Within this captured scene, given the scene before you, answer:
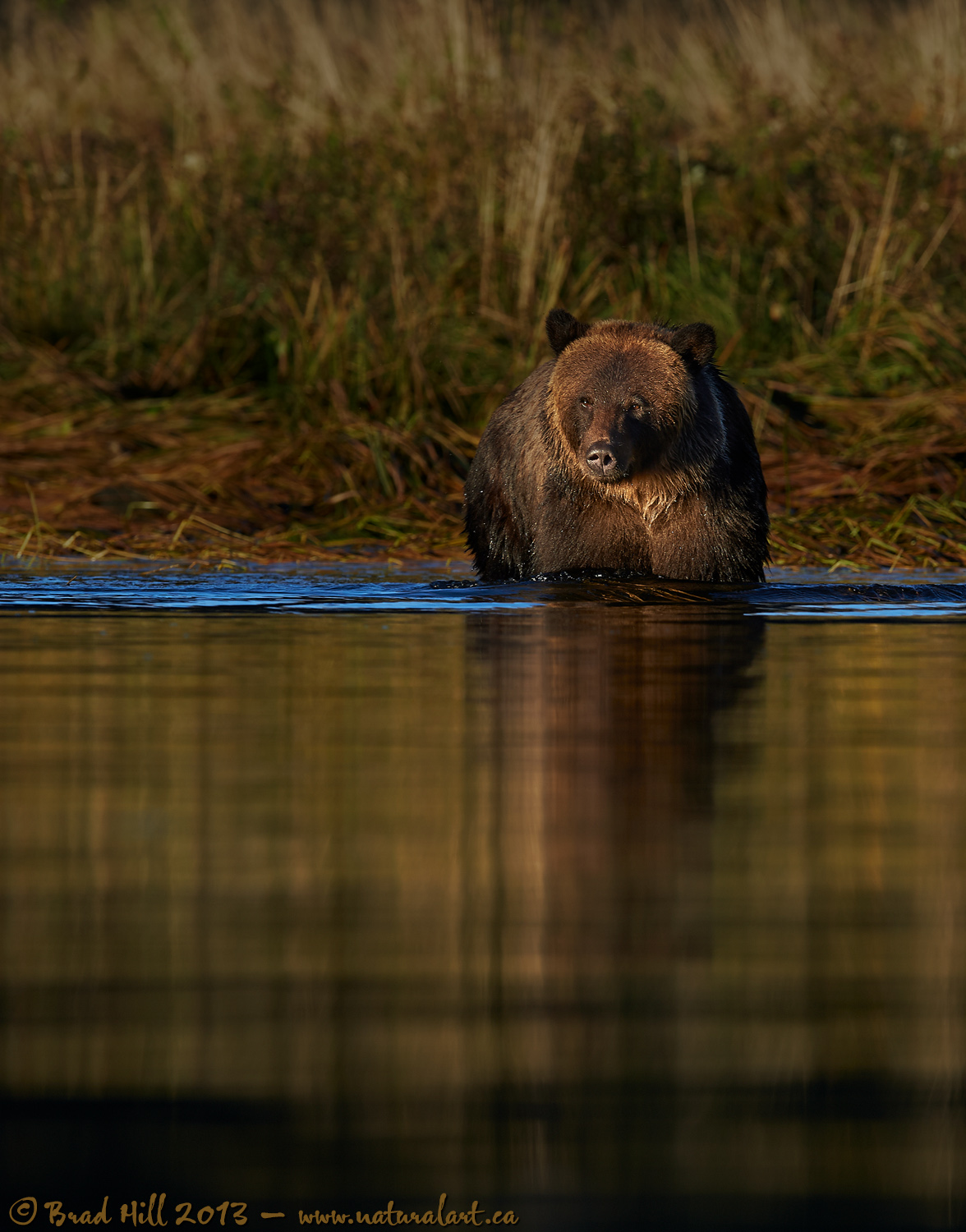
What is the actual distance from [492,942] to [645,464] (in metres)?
5.73

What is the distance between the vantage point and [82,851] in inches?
136

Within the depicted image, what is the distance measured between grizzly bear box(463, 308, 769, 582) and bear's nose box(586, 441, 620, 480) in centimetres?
18

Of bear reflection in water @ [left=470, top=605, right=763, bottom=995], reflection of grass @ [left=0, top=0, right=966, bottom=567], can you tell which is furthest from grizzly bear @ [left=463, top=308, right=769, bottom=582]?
bear reflection in water @ [left=470, top=605, right=763, bottom=995]

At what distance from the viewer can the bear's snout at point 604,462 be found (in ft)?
26.2

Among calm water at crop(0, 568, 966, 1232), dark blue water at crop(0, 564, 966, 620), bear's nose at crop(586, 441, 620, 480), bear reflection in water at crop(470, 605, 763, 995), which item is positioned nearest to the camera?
calm water at crop(0, 568, 966, 1232)

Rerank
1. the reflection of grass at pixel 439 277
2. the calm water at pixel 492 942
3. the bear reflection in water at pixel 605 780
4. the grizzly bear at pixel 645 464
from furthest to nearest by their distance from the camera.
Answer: the reflection of grass at pixel 439 277 < the grizzly bear at pixel 645 464 < the bear reflection in water at pixel 605 780 < the calm water at pixel 492 942

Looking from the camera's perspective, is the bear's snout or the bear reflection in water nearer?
the bear reflection in water

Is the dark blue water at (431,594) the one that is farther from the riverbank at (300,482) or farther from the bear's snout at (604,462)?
the riverbank at (300,482)

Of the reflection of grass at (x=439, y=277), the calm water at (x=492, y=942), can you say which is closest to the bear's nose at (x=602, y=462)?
the reflection of grass at (x=439, y=277)

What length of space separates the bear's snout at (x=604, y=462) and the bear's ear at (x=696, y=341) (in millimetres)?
748

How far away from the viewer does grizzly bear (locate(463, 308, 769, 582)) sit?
8.43m

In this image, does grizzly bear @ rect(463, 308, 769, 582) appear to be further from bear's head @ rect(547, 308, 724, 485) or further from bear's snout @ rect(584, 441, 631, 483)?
bear's snout @ rect(584, 441, 631, 483)

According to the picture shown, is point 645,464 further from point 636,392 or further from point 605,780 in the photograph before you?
point 605,780

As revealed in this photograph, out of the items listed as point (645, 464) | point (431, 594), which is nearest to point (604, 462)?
point (645, 464)
